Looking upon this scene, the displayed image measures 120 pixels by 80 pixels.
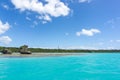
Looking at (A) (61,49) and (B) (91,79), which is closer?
(B) (91,79)

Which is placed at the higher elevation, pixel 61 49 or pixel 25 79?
pixel 61 49

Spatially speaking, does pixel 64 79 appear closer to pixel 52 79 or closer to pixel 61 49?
pixel 52 79

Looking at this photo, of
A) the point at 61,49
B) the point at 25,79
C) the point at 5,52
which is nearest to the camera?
the point at 25,79

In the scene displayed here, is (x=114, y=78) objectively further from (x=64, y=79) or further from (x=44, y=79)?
(x=44, y=79)

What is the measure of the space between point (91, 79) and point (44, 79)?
14.8 ft

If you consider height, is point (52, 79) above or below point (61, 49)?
below

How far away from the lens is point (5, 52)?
225 ft

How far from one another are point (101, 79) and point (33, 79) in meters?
6.53

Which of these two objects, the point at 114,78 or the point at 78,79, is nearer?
the point at 78,79

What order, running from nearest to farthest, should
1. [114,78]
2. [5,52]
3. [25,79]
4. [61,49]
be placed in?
[25,79]
[114,78]
[5,52]
[61,49]

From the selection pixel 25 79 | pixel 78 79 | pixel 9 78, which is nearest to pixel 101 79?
pixel 78 79

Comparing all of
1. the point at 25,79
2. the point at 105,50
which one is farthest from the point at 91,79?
the point at 105,50

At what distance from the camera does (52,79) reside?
19.3m

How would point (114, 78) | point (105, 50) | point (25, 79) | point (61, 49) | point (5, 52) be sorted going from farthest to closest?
point (105, 50) → point (61, 49) → point (5, 52) → point (114, 78) → point (25, 79)
